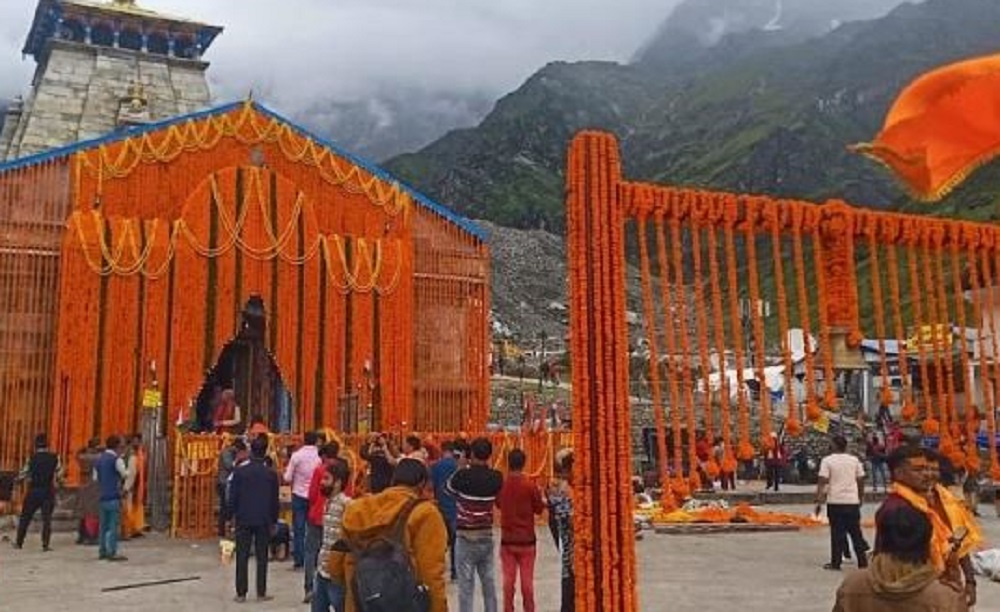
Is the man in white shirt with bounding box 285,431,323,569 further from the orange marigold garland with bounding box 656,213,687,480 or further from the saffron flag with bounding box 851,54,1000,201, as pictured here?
the saffron flag with bounding box 851,54,1000,201

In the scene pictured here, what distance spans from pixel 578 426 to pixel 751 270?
1.62 metres

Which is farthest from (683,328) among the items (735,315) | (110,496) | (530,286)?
(530,286)

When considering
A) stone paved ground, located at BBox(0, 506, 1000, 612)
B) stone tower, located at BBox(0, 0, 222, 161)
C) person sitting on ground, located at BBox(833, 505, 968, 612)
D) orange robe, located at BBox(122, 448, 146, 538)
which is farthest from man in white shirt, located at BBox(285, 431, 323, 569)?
stone tower, located at BBox(0, 0, 222, 161)

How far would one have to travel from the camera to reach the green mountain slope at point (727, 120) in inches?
4294

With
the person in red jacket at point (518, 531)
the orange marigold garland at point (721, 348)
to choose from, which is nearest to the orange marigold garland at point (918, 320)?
the orange marigold garland at point (721, 348)

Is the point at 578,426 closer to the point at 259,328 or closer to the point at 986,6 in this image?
the point at 259,328

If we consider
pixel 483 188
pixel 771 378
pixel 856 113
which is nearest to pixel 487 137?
→ pixel 483 188

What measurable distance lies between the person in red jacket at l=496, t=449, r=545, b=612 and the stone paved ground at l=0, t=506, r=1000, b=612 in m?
1.36

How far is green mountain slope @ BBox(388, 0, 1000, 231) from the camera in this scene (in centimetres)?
10906

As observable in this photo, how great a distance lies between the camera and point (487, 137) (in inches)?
5128

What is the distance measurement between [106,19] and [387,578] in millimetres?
35956

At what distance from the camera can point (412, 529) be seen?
487 cm

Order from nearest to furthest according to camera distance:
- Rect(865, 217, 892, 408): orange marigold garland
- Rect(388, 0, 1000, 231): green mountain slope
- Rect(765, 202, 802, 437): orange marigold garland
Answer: Rect(765, 202, 802, 437): orange marigold garland → Rect(865, 217, 892, 408): orange marigold garland → Rect(388, 0, 1000, 231): green mountain slope

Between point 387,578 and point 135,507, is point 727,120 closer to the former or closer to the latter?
point 135,507
